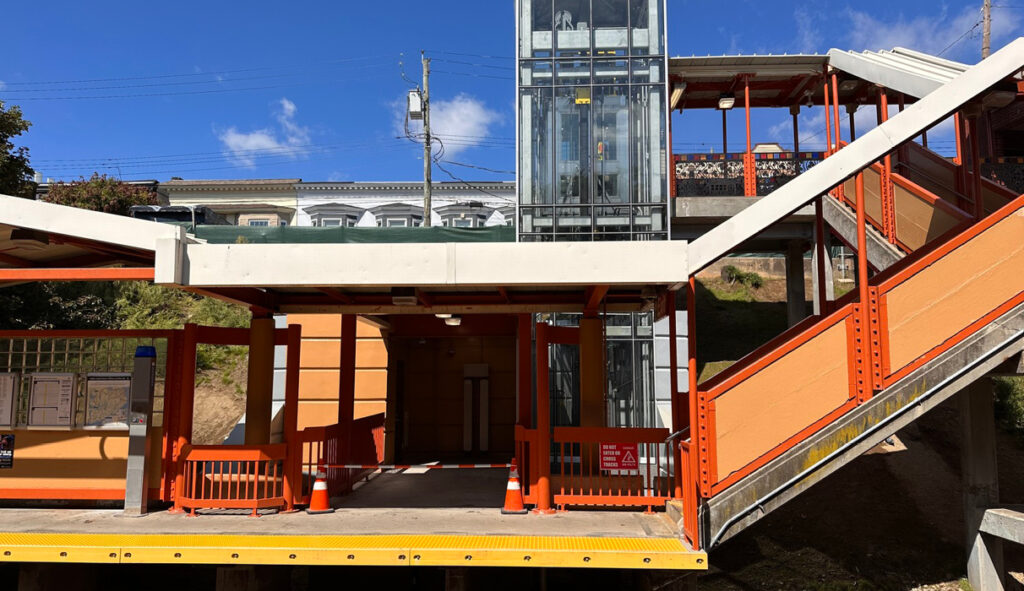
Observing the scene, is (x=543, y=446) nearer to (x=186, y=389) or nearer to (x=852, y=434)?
(x=852, y=434)

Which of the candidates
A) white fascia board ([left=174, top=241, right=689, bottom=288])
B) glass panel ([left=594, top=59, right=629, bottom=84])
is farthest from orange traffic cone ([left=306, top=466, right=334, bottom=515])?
glass panel ([left=594, top=59, right=629, bottom=84])

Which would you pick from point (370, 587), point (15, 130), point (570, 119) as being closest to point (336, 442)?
point (370, 587)

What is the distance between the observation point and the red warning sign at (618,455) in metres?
9.16

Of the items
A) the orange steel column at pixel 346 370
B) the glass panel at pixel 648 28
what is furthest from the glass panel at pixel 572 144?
the orange steel column at pixel 346 370

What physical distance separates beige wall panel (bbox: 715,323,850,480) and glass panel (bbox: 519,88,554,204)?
918 centimetres

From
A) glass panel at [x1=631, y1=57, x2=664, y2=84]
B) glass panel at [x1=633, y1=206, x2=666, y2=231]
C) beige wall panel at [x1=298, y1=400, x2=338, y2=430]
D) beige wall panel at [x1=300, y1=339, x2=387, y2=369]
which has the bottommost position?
beige wall panel at [x1=298, y1=400, x2=338, y2=430]

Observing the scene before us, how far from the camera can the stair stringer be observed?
733cm

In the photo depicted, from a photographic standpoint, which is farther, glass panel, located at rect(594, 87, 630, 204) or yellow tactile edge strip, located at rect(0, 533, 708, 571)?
glass panel, located at rect(594, 87, 630, 204)

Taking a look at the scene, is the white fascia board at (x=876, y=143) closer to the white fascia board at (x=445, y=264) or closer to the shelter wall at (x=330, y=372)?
the white fascia board at (x=445, y=264)

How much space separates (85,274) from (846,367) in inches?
339

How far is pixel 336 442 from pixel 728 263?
66.9 feet

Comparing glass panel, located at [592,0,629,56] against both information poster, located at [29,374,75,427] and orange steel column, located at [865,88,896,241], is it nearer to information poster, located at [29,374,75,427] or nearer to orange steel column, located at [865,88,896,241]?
orange steel column, located at [865,88,896,241]

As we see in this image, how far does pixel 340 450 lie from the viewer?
36.4ft

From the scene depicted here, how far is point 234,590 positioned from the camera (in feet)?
26.0
